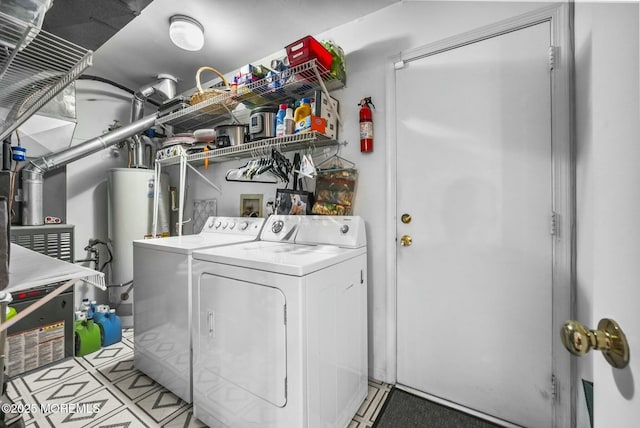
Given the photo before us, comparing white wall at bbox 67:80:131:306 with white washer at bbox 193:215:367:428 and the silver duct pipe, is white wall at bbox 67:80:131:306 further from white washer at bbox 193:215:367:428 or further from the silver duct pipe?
white washer at bbox 193:215:367:428

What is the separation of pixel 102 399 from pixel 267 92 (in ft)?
7.46

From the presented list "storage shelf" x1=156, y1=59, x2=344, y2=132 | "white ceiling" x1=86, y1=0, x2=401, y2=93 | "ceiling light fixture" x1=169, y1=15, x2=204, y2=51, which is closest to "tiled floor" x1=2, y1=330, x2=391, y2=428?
"storage shelf" x1=156, y1=59, x2=344, y2=132

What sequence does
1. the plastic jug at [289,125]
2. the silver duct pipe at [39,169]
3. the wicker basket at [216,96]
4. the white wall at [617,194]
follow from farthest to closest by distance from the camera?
the silver duct pipe at [39,169] → the wicker basket at [216,96] → the plastic jug at [289,125] → the white wall at [617,194]

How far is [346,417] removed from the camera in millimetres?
1432

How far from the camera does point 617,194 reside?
1.40ft

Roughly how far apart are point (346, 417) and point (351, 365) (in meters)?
0.25

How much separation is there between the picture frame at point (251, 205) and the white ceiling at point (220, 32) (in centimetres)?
127

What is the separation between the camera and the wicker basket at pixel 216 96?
6.98 ft

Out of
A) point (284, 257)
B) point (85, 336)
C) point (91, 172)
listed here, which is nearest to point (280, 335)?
point (284, 257)

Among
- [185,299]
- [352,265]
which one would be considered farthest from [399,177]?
[185,299]

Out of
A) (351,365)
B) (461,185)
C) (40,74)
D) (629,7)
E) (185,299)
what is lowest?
(351,365)

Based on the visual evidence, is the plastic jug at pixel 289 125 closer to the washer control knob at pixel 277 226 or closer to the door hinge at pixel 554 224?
the washer control knob at pixel 277 226

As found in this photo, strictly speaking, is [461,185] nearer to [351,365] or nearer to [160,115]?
[351,365]

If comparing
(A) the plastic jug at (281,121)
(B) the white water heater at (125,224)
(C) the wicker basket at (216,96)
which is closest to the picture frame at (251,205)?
(A) the plastic jug at (281,121)
